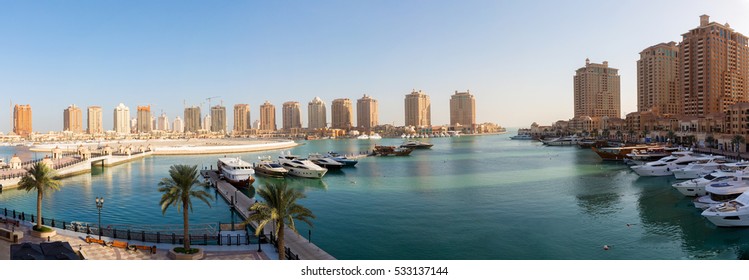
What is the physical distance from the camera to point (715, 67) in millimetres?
68375

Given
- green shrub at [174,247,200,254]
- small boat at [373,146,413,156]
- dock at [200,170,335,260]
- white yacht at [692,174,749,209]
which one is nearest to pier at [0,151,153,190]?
dock at [200,170,335,260]

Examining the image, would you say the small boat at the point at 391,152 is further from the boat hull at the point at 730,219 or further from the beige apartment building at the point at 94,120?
the beige apartment building at the point at 94,120

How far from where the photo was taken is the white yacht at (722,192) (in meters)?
18.6

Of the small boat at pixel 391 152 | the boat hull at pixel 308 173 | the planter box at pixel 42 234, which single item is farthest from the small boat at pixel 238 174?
the small boat at pixel 391 152

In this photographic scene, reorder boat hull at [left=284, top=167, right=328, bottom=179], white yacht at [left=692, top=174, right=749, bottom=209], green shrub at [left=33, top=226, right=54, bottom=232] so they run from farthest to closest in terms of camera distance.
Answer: boat hull at [left=284, top=167, right=328, bottom=179], white yacht at [left=692, top=174, right=749, bottom=209], green shrub at [left=33, top=226, right=54, bottom=232]

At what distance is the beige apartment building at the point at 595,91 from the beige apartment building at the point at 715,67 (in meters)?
55.4

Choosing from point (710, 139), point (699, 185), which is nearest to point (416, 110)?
point (710, 139)

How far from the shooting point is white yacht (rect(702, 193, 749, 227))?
1545 cm

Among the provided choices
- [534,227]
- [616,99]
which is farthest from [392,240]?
[616,99]

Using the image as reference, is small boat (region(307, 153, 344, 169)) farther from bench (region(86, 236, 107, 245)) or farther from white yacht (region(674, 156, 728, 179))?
bench (region(86, 236, 107, 245))

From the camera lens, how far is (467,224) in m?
16.9

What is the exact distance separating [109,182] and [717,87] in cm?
7892

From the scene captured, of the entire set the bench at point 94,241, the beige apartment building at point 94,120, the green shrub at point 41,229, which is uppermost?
the beige apartment building at point 94,120

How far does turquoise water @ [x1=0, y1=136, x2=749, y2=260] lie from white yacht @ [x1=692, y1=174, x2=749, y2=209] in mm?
646
